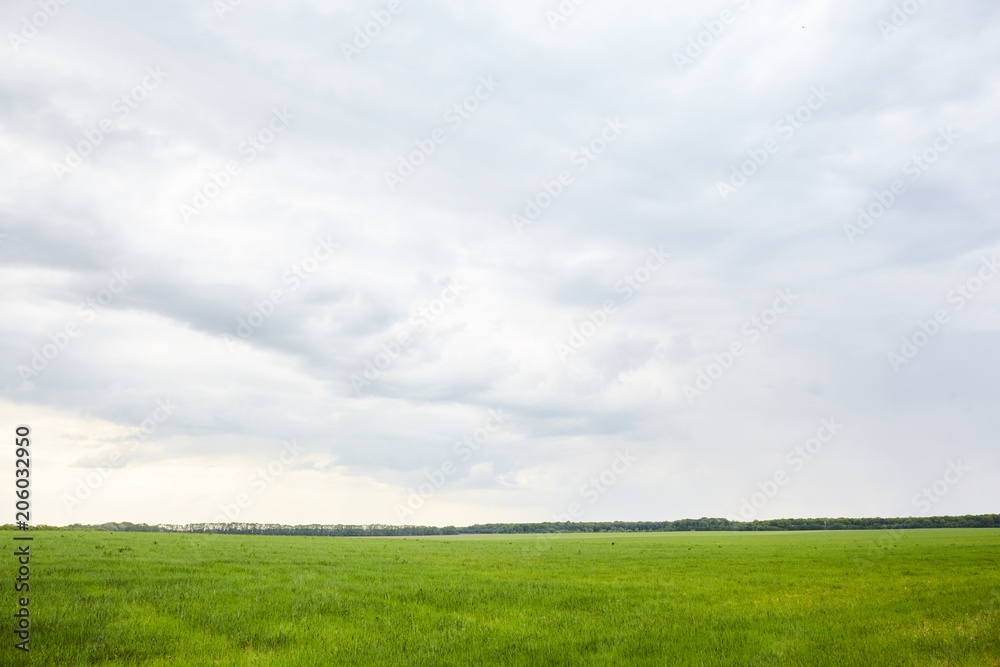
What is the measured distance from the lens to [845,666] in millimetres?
10602

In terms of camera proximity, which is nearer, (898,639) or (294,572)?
(898,639)

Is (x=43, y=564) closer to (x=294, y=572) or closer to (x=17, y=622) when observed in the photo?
(x=294, y=572)

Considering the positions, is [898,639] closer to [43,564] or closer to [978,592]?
[978,592]

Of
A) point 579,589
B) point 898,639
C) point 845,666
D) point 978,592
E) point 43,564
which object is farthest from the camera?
point 43,564

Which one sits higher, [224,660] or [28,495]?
[28,495]

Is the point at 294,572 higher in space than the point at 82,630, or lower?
lower

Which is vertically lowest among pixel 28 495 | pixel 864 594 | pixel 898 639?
pixel 864 594

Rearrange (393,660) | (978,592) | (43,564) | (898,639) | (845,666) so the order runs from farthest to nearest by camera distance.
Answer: (43,564)
(978,592)
(898,639)
(393,660)
(845,666)

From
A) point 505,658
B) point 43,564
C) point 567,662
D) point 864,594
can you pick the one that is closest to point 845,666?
point 567,662

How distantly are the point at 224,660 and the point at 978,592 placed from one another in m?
23.3

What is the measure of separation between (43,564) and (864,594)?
3280 cm

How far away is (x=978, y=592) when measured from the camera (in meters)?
19.1

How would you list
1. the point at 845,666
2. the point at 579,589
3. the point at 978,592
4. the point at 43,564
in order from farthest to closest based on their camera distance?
→ the point at 43,564 < the point at 579,589 < the point at 978,592 < the point at 845,666

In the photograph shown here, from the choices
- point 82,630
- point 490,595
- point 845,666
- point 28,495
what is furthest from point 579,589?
point 28,495
